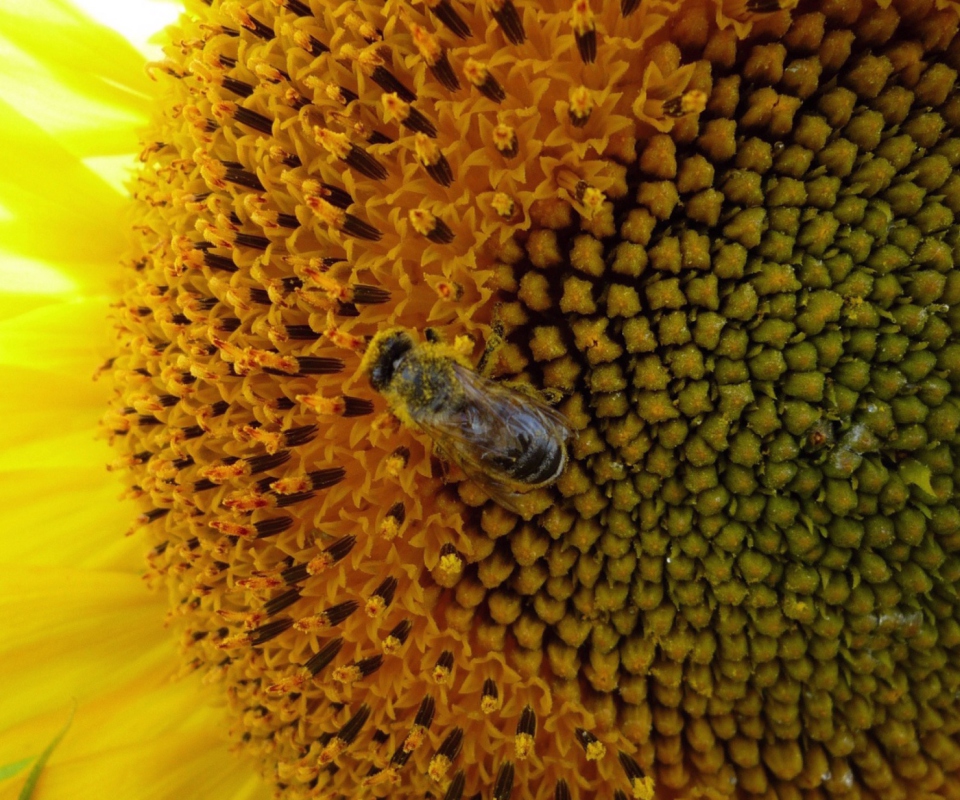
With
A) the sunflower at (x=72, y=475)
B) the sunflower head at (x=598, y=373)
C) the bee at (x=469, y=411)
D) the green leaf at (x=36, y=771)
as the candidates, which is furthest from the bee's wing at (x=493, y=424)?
the green leaf at (x=36, y=771)

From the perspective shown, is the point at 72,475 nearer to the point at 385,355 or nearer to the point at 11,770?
the point at 11,770

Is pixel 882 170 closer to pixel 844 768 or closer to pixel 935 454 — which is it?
pixel 935 454

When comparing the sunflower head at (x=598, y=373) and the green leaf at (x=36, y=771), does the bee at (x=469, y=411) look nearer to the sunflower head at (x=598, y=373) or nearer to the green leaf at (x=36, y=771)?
the sunflower head at (x=598, y=373)

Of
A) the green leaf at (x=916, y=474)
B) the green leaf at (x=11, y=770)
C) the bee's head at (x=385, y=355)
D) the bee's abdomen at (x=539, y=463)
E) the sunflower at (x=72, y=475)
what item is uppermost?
the green leaf at (x=916, y=474)

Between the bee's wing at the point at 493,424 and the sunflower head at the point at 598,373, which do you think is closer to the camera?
→ the bee's wing at the point at 493,424

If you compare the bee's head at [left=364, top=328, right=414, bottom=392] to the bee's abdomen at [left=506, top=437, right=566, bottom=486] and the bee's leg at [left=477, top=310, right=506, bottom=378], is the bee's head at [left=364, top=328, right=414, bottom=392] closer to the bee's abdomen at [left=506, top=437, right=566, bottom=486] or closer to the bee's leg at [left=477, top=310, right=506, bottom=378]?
the bee's leg at [left=477, top=310, right=506, bottom=378]

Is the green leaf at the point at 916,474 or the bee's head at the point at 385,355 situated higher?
the green leaf at the point at 916,474

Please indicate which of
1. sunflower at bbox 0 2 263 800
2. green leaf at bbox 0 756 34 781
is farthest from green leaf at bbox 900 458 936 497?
green leaf at bbox 0 756 34 781
